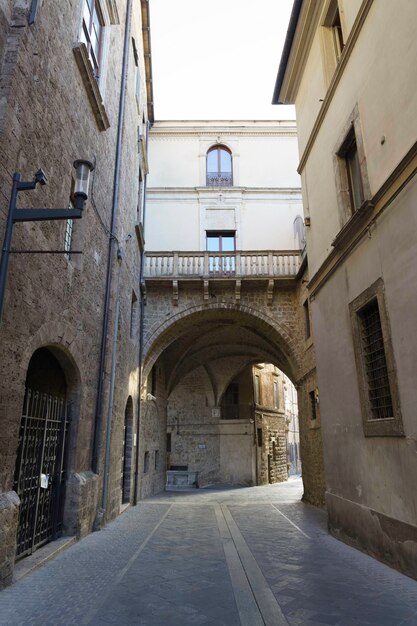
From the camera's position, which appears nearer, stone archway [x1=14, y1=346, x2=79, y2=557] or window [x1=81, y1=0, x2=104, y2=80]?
stone archway [x1=14, y1=346, x2=79, y2=557]

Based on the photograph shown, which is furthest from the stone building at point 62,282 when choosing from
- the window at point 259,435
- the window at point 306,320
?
the window at point 259,435

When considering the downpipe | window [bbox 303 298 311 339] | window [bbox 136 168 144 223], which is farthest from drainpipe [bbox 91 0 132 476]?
window [bbox 303 298 311 339]

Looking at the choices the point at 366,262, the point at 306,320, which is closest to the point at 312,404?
the point at 306,320

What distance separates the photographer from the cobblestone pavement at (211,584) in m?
3.49

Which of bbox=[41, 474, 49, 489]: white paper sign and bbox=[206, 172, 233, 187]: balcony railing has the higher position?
bbox=[206, 172, 233, 187]: balcony railing

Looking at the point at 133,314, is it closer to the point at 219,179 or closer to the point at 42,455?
the point at 219,179

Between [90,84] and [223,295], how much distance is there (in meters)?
8.36

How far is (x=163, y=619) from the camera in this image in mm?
3447

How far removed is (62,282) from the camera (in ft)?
19.0

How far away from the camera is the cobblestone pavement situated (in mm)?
3492

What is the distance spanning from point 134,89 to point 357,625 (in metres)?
12.6

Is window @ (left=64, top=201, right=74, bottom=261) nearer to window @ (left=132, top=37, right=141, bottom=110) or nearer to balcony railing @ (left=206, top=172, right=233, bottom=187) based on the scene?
window @ (left=132, top=37, right=141, bottom=110)

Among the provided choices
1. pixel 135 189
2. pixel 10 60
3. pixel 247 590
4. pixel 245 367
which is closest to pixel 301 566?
pixel 247 590

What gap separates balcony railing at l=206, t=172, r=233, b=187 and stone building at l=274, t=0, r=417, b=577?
26.8 feet
